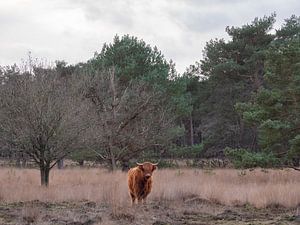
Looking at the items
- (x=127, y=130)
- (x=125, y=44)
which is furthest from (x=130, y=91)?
(x=125, y=44)

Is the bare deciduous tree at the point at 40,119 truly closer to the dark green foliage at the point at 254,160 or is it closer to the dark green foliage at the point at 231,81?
the dark green foliage at the point at 254,160

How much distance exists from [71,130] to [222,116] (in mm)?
27447

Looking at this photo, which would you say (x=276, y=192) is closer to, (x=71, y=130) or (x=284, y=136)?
(x=284, y=136)

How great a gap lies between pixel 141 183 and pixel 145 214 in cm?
331

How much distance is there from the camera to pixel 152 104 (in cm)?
3206

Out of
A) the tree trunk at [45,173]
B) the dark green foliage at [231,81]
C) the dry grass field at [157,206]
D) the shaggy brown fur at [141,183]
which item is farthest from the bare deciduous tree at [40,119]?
the dark green foliage at [231,81]

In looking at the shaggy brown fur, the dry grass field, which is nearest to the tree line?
the dry grass field

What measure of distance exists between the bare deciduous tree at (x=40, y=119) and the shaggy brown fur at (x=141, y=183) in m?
4.91

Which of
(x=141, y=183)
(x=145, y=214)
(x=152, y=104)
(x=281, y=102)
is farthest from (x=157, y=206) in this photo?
(x=152, y=104)

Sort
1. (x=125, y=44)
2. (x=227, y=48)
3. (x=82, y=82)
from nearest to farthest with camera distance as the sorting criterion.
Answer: (x=82, y=82) < (x=125, y=44) < (x=227, y=48)

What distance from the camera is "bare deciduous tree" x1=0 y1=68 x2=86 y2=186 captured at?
62.6 feet

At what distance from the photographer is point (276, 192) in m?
15.7

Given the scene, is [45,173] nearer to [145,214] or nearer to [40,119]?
[40,119]

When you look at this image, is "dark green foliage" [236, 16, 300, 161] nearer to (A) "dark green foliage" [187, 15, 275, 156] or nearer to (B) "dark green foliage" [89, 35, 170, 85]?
(B) "dark green foliage" [89, 35, 170, 85]
